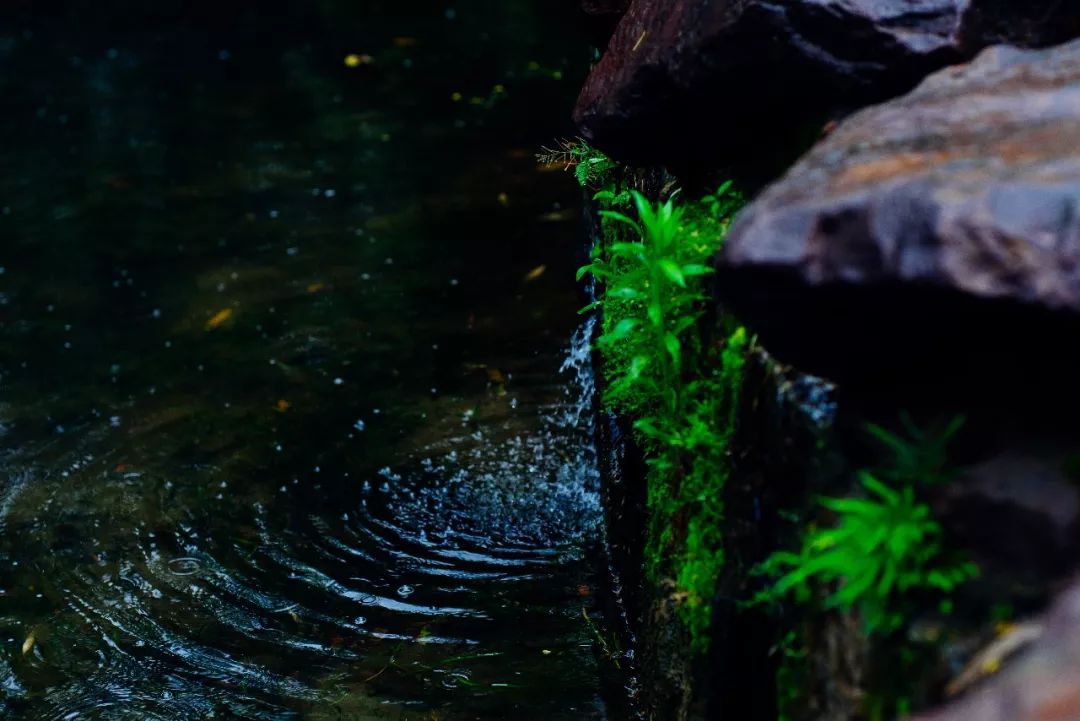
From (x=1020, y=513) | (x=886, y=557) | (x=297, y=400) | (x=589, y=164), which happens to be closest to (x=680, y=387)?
(x=886, y=557)

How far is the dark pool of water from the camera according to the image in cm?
457

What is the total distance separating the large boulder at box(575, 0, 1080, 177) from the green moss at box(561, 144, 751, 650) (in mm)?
244

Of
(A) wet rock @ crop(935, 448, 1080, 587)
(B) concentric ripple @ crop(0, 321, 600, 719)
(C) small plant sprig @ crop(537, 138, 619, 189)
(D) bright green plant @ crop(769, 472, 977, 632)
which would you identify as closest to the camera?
(A) wet rock @ crop(935, 448, 1080, 587)

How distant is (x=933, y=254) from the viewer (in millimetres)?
2289

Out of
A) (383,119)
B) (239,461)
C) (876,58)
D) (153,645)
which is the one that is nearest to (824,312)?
(876,58)

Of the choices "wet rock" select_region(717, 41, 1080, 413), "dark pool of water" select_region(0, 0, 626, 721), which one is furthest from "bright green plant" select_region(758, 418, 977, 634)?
"dark pool of water" select_region(0, 0, 626, 721)

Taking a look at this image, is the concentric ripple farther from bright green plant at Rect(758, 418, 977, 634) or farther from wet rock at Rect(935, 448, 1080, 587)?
wet rock at Rect(935, 448, 1080, 587)

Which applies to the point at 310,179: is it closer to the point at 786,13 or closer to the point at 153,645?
the point at 153,645

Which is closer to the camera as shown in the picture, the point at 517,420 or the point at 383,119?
the point at 517,420

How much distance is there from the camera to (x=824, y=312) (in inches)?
98.2

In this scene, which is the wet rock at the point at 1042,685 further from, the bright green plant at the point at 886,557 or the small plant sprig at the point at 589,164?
the small plant sprig at the point at 589,164

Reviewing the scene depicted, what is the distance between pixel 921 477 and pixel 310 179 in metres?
7.90

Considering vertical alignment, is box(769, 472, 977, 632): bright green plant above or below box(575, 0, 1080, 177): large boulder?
below

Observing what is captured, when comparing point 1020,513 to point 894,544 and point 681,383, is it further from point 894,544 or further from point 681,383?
point 681,383
